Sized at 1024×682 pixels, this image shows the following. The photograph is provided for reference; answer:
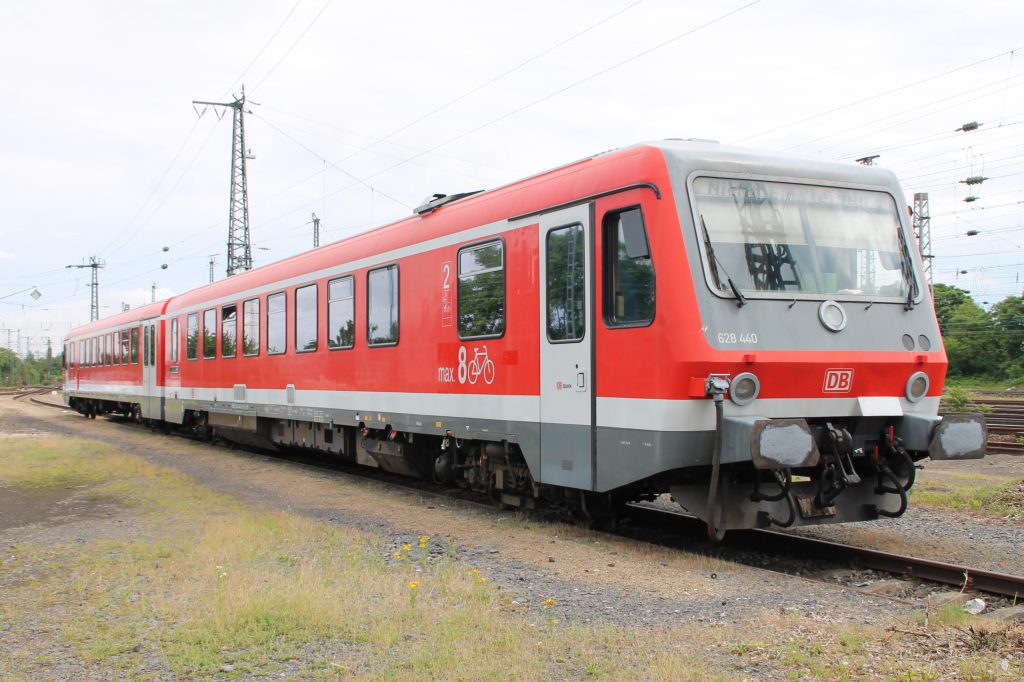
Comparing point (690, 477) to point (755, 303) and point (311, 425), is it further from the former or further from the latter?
point (311, 425)

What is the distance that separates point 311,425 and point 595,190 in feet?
27.2

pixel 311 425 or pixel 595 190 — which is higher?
pixel 595 190

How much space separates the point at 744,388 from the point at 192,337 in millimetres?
15181

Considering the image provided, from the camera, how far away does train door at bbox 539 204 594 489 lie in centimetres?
782

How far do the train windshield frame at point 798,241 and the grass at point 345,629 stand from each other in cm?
A: 255

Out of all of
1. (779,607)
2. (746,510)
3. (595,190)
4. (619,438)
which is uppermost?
(595,190)

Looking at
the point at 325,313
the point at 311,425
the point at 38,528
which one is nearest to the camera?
the point at 38,528

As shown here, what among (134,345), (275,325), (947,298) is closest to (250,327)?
(275,325)

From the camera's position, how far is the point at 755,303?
7082 mm

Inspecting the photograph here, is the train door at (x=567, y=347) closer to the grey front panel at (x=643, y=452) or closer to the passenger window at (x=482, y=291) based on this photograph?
the grey front panel at (x=643, y=452)

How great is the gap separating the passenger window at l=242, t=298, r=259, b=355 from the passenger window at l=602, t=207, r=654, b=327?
9.63 m

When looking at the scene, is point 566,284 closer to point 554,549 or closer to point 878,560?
point 554,549

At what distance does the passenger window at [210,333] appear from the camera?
58.6 feet

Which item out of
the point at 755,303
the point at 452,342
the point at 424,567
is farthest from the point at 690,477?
the point at 452,342
